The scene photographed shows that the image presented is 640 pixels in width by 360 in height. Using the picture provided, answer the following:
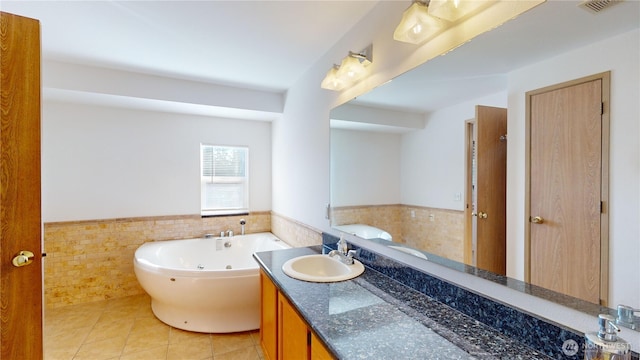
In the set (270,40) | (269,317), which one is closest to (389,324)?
(269,317)

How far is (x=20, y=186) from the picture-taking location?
137 cm

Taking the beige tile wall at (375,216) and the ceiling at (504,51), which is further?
the beige tile wall at (375,216)

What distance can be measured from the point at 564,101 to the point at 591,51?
0.15 metres

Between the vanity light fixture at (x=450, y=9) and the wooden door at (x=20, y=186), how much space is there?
191 cm

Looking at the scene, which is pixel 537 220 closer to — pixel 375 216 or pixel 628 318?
pixel 628 318

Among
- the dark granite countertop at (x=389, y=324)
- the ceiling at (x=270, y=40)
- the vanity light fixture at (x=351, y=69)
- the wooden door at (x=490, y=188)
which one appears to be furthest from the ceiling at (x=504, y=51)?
the dark granite countertop at (x=389, y=324)

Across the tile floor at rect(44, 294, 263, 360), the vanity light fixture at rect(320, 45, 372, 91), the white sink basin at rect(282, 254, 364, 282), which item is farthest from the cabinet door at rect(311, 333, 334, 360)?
the vanity light fixture at rect(320, 45, 372, 91)

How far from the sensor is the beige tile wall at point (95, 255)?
3.07m

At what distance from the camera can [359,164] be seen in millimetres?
2062

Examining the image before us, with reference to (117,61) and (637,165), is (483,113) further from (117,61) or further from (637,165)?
(117,61)

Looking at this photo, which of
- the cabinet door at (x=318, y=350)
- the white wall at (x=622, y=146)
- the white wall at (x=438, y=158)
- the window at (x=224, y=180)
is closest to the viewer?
the white wall at (x=622, y=146)

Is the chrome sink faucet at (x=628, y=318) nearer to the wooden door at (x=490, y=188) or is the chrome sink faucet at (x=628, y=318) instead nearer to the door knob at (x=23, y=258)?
the wooden door at (x=490, y=188)

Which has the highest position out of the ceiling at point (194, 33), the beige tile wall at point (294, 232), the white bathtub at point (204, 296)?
the ceiling at point (194, 33)

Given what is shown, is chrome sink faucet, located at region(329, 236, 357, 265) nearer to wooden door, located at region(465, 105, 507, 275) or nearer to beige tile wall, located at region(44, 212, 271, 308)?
wooden door, located at region(465, 105, 507, 275)
